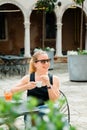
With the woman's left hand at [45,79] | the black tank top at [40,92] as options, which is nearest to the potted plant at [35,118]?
the woman's left hand at [45,79]

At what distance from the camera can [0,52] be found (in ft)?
78.6

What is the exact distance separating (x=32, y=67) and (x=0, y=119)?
2.89 m

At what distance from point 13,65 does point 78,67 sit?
→ 2.95 meters

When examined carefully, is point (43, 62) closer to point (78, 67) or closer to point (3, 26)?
point (78, 67)

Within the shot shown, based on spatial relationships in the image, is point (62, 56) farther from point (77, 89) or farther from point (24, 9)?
point (77, 89)

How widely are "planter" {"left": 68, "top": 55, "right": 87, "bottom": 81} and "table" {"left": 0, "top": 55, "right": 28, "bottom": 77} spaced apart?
239 cm

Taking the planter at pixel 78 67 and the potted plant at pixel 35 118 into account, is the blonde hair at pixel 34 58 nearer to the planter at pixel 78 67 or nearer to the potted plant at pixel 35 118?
the potted plant at pixel 35 118

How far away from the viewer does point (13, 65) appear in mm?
14734

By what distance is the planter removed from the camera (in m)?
12.6

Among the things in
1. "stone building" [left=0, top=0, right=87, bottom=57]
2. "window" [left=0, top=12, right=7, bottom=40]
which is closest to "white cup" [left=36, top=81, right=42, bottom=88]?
"stone building" [left=0, top=0, right=87, bottom=57]

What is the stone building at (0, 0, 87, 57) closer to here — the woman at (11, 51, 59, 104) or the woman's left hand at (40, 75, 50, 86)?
the woman at (11, 51, 59, 104)

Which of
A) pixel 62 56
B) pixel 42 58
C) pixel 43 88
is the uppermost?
pixel 42 58

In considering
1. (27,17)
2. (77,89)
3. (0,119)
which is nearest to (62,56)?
(27,17)

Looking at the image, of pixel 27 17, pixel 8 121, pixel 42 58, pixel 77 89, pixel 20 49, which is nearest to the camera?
pixel 8 121
